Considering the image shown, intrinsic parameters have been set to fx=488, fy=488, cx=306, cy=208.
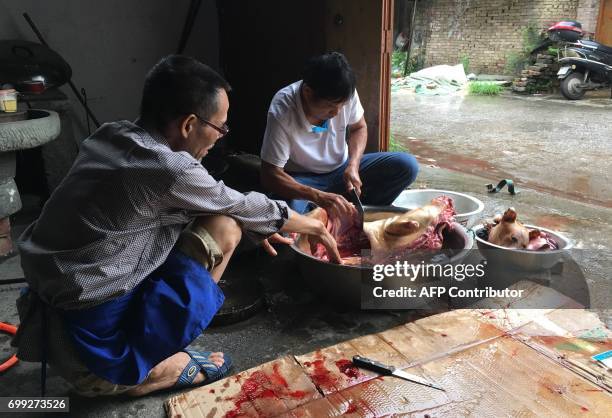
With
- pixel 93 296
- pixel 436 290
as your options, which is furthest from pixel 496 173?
pixel 93 296

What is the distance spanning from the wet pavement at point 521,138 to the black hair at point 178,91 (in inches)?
151

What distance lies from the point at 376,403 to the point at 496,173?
4.13 m

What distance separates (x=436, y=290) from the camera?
2.58 m

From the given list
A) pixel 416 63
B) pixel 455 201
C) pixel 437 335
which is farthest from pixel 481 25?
pixel 437 335

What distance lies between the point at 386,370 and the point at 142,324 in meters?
0.93

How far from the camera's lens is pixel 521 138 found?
22.7 ft

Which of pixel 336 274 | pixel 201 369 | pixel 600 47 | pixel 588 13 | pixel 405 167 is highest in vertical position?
A: pixel 588 13

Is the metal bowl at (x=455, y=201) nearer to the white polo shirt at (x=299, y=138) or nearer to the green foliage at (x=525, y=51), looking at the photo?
the white polo shirt at (x=299, y=138)

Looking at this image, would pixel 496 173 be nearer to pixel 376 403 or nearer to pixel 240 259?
pixel 240 259

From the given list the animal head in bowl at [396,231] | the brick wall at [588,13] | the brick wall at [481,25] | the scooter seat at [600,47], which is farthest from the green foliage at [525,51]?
the animal head in bowl at [396,231]

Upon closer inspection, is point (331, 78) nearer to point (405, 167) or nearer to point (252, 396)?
point (405, 167)

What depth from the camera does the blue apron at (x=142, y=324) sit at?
5.77 feet

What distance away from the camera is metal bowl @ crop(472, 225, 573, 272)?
8.46 ft

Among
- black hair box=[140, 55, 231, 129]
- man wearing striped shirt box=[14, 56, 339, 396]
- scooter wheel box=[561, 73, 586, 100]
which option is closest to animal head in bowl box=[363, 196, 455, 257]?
man wearing striped shirt box=[14, 56, 339, 396]
